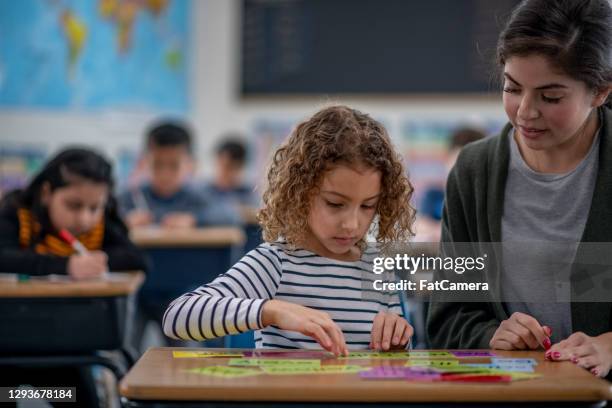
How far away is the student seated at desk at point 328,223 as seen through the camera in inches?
68.7

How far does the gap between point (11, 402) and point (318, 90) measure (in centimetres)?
430

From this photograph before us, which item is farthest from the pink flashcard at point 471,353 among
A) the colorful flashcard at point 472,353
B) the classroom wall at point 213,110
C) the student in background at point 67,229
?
the classroom wall at point 213,110

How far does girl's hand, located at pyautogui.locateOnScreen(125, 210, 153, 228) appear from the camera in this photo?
462 centimetres

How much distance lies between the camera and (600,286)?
1.72 meters

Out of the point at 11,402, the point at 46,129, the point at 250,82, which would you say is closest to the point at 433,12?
the point at 250,82

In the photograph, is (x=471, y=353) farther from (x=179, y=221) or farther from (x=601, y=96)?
(x=179, y=221)

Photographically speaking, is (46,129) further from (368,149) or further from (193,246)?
(368,149)

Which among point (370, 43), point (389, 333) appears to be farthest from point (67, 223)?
point (370, 43)

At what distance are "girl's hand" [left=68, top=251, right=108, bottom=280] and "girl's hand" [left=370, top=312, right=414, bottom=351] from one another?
55.0 inches

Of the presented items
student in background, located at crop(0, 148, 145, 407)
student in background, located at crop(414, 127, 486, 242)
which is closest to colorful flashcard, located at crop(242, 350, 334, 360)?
student in background, located at crop(0, 148, 145, 407)

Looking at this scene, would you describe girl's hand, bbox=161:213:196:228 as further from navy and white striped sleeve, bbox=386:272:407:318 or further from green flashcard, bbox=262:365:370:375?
green flashcard, bbox=262:365:370:375

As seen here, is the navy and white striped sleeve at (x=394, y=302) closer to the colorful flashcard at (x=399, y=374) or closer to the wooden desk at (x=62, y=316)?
the colorful flashcard at (x=399, y=374)

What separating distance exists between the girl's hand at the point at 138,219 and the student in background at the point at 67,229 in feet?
4.41

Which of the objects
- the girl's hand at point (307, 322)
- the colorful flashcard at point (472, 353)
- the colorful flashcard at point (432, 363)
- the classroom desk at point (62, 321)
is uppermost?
the girl's hand at point (307, 322)
